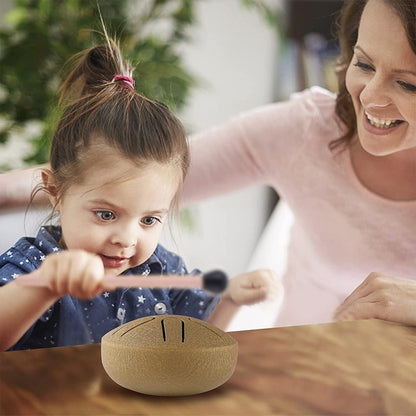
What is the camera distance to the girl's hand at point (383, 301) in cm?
46

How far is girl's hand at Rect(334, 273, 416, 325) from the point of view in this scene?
46 cm

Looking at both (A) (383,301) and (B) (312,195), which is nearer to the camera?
(A) (383,301)

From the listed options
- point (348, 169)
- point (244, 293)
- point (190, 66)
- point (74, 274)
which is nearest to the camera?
point (74, 274)

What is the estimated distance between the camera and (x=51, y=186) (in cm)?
38

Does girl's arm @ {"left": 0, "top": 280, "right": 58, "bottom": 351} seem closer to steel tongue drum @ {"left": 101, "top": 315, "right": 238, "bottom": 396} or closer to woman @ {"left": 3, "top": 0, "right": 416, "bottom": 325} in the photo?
steel tongue drum @ {"left": 101, "top": 315, "right": 238, "bottom": 396}

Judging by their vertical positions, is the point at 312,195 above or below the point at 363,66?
below

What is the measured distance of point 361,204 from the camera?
661 mm

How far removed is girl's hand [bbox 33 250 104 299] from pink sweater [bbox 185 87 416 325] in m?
0.23

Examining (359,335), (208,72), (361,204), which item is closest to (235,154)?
(361,204)

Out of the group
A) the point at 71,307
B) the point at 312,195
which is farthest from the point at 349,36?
the point at 71,307

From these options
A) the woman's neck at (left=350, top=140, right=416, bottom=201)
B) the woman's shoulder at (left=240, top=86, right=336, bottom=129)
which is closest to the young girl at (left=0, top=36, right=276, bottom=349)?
the woman's neck at (left=350, top=140, right=416, bottom=201)

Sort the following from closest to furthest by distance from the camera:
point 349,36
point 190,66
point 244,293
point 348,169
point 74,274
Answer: point 74,274 < point 244,293 < point 349,36 < point 348,169 < point 190,66

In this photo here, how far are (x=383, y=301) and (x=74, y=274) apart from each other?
9.5 inches

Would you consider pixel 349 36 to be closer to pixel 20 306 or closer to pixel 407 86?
pixel 407 86
